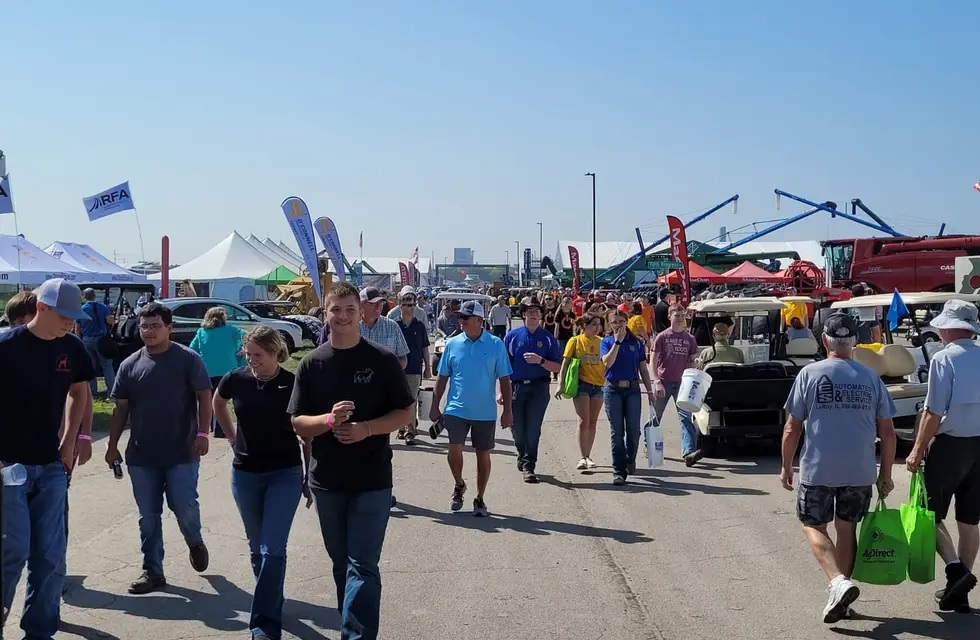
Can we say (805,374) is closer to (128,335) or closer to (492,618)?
(492,618)

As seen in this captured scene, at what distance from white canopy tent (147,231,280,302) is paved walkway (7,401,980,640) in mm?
35480

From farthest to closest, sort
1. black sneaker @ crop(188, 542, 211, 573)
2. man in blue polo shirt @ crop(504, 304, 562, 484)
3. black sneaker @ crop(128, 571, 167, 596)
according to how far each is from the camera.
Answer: man in blue polo shirt @ crop(504, 304, 562, 484)
black sneaker @ crop(188, 542, 211, 573)
black sneaker @ crop(128, 571, 167, 596)

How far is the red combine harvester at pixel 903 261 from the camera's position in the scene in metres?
36.6

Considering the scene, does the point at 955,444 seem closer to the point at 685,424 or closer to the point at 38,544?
the point at 38,544

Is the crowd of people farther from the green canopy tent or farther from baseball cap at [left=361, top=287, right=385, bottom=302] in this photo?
the green canopy tent

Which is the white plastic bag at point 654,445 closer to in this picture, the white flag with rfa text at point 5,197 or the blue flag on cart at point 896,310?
the blue flag on cart at point 896,310

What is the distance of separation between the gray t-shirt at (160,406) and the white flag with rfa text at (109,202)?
19.8m

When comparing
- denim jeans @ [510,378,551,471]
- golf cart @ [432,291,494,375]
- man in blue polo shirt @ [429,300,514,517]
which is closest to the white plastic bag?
denim jeans @ [510,378,551,471]

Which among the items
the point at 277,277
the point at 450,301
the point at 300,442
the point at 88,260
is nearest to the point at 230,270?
the point at 277,277

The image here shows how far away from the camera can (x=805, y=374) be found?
577 cm

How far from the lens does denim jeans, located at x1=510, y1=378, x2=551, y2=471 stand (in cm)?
1010

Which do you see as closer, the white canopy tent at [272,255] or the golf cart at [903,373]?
the golf cart at [903,373]

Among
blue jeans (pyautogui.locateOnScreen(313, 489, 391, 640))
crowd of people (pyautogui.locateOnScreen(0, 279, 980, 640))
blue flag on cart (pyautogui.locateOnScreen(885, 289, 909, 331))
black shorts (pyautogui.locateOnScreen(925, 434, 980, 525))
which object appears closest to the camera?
blue jeans (pyautogui.locateOnScreen(313, 489, 391, 640))

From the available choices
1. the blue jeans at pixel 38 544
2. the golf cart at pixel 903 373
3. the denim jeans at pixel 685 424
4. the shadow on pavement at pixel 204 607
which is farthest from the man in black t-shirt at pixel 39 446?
the golf cart at pixel 903 373
